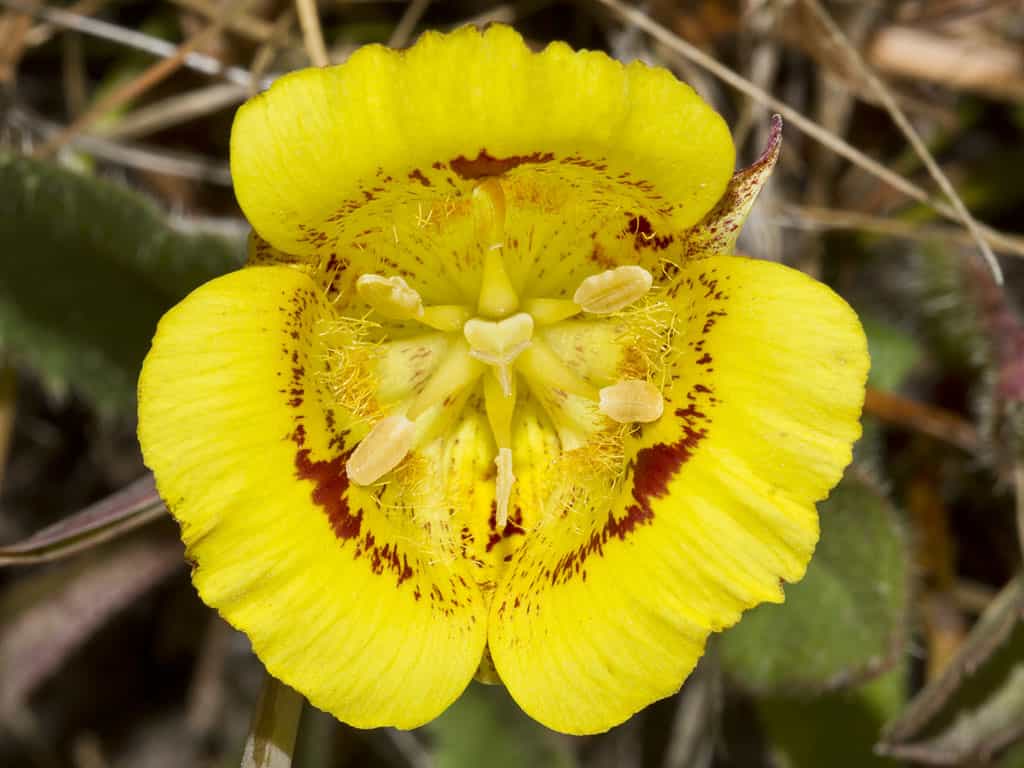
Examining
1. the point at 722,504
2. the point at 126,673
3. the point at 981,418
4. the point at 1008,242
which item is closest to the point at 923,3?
the point at 1008,242

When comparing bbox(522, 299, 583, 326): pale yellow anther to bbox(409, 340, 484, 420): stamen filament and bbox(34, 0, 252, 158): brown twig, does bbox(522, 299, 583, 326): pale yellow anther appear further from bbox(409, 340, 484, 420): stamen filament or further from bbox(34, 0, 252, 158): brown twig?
bbox(34, 0, 252, 158): brown twig

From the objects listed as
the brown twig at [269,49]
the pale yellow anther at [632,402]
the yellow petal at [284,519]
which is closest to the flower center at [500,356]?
the pale yellow anther at [632,402]

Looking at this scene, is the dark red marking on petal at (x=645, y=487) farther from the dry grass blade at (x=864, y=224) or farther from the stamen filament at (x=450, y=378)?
the dry grass blade at (x=864, y=224)

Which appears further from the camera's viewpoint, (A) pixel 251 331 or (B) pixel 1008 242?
(B) pixel 1008 242

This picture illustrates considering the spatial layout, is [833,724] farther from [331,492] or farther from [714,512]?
[331,492]

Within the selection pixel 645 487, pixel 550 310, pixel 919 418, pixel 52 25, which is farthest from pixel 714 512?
pixel 52 25

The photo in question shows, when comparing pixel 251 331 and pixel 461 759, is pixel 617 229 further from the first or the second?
pixel 461 759
